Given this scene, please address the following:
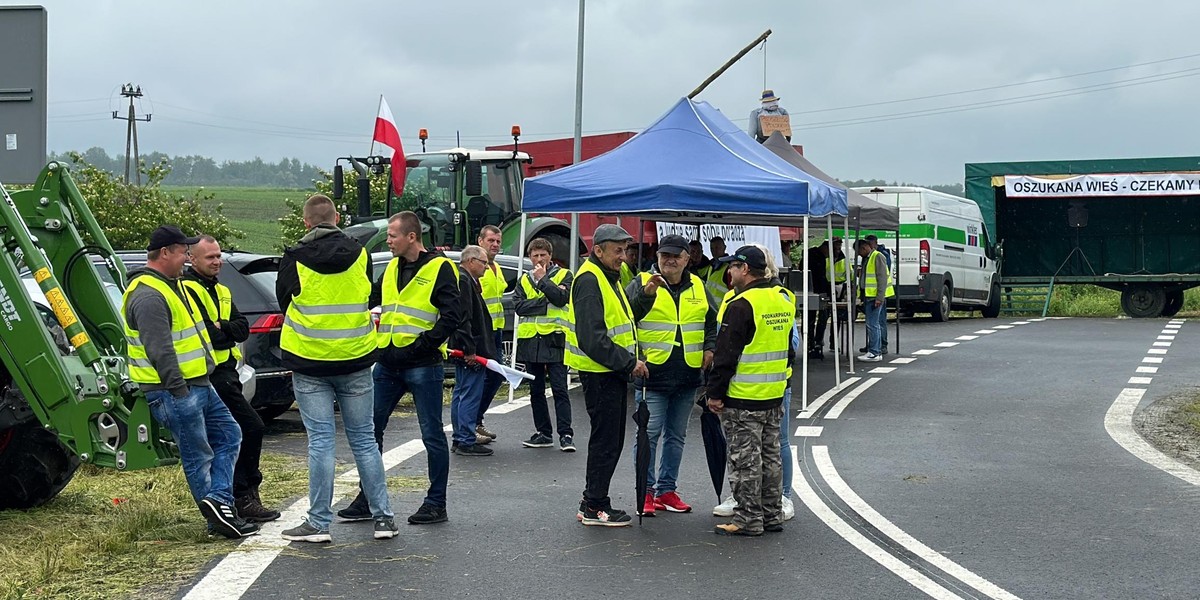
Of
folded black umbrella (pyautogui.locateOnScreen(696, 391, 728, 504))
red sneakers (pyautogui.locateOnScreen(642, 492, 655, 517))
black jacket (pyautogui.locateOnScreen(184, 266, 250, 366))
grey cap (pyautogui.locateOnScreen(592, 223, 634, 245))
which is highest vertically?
grey cap (pyautogui.locateOnScreen(592, 223, 634, 245))

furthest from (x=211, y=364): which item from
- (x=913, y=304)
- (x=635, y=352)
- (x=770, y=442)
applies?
(x=913, y=304)

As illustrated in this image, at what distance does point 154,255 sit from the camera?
7.66 m

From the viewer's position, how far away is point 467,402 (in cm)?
1114

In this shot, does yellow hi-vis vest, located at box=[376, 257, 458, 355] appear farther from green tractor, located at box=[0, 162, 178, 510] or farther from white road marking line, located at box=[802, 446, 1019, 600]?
white road marking line, located at box=[802, 446, 1019, 600]

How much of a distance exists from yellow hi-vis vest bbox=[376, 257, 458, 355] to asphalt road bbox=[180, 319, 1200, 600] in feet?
3.70

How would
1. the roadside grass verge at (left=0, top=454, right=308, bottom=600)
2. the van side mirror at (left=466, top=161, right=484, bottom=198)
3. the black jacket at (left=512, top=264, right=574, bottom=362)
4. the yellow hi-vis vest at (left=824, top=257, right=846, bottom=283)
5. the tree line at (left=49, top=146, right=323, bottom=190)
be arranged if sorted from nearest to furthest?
the roadside grass verge at (left=0, top=454, right=308, bottom=600)
the black jacket at (left=512, top=264, right=574, bottom=362)
the van side mirror at (left=466, top=161, right=484, bottom=198)
the yellow hi-vis vest at (left=824, top=257, right=846, bottom=283)
the tree line at (left=49, top=146, right=323, bottom=190)

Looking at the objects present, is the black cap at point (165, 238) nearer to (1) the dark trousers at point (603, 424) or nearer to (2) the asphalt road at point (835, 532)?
Answer: (2) the asphalt road at point (835, 532)

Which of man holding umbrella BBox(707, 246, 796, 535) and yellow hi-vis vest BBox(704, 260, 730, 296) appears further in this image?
yellow hi-vis vest BBox(704, 260, 730, 296)

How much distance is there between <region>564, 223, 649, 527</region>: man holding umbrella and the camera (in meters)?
8.13

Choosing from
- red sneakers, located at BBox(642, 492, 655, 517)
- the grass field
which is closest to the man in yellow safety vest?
red sneakers, located at BBox(642, 492, 655, 517)

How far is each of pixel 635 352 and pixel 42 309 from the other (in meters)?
3.39

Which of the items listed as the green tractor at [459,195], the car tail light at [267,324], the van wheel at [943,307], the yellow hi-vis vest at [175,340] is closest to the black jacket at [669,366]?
the yellow hi-vis vest at [175,340]

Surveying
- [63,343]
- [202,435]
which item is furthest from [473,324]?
[63,343]

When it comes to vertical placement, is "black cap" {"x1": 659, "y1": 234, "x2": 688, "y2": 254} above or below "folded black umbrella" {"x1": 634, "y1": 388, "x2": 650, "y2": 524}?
above
